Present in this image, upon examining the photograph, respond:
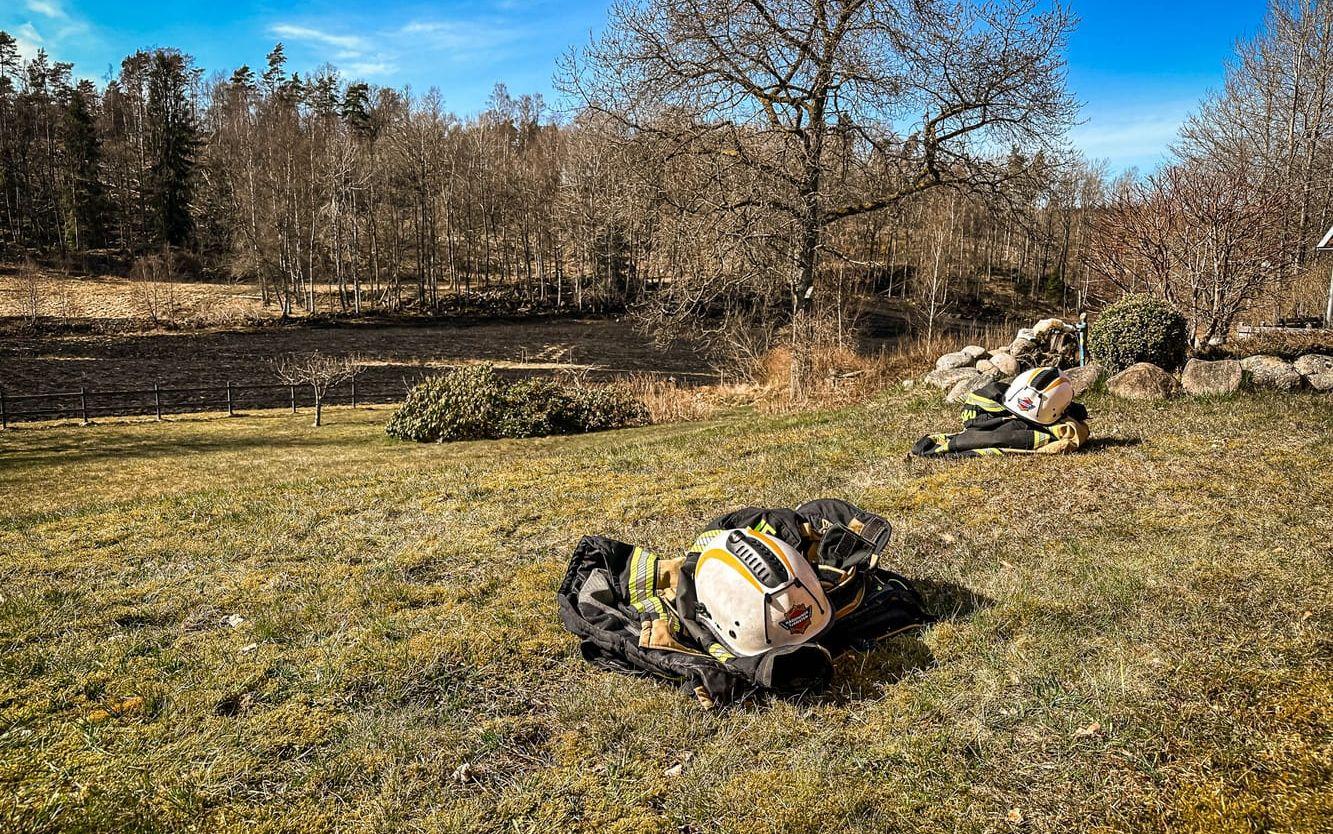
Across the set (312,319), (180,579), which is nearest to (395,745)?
(180,579)

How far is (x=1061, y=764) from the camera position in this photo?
2.99 meters

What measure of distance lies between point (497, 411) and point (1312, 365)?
1296cm

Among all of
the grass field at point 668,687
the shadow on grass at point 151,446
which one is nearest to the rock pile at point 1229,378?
the grass field at point 668,687

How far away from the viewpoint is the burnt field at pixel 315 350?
26.7 m

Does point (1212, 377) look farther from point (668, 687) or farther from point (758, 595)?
point (668, 687)

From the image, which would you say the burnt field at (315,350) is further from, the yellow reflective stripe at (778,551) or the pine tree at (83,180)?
the yellow reflective stripe at (778,551)

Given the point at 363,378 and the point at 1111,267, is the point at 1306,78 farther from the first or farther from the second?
the point at 363,378

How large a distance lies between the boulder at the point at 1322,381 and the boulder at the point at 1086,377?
7.13 ft

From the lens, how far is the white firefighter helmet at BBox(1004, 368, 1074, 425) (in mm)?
7395

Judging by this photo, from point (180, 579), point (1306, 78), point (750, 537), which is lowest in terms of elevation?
point (180, 579)

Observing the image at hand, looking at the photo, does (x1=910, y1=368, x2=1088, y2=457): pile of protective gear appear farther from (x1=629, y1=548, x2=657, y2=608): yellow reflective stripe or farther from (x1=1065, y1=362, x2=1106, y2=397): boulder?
(x1=629, y1=548, x2=657, y2=608): yellow reflective stripe

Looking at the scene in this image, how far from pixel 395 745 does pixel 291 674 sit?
0.98 m

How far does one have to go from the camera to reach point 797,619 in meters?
3.69

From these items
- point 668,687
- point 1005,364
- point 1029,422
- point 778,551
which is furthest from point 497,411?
point 778,551
